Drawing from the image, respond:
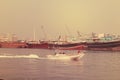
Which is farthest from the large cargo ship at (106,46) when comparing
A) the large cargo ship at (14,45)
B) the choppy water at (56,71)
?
the choppy water at (56,71)

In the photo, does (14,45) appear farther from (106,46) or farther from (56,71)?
(56,71)

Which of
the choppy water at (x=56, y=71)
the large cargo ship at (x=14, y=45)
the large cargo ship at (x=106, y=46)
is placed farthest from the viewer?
the large cargo ship at (x=14, y=45)

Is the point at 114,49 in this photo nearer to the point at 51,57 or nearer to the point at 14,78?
the point at 51,57

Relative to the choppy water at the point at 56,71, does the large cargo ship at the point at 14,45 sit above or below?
above

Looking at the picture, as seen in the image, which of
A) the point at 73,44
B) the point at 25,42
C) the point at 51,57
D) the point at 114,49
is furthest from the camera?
the point at 25,42

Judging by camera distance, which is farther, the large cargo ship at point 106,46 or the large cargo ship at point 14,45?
the large cargo ship at point 14,45

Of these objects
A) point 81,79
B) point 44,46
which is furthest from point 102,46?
point 81,79

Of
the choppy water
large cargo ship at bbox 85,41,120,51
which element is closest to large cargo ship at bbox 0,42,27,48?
large cargo ship at bbox 85,41,120,51

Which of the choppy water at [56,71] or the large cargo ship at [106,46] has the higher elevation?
the large cargo ship at [106,46]

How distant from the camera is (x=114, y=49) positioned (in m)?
141

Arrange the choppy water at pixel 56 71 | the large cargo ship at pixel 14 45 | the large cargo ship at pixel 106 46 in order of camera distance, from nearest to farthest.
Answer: the choppy water at pixel 56 71, the large cargo ship at pixel 106 46, the large cargo ship at pixel 14 45

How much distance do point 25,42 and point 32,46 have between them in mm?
10109

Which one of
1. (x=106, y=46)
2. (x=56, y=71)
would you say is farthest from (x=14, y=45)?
(x=56, y=71)

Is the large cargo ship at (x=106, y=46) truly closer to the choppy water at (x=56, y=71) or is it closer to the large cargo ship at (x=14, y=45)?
the large cargo ship at (x=14, y=45)
